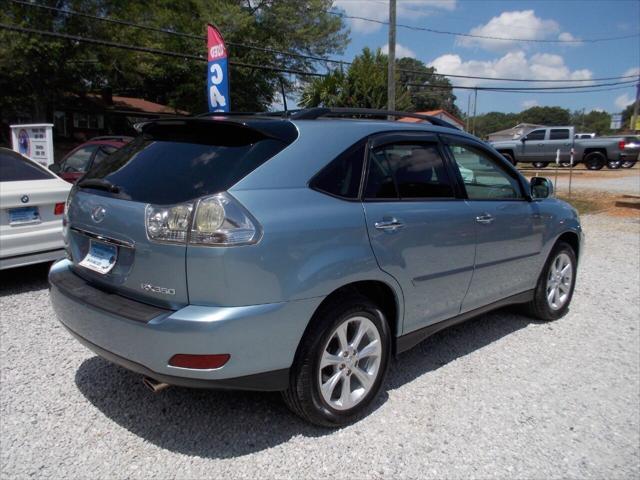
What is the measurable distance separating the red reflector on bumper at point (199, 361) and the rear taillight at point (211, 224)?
51cm

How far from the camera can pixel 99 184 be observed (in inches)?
112

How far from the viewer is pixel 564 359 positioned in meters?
3.95

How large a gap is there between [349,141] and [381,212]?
443mm

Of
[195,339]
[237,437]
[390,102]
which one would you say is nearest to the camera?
[195,339]

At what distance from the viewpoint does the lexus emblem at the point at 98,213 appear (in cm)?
269

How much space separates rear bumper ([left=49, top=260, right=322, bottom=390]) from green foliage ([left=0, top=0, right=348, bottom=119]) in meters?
26.0

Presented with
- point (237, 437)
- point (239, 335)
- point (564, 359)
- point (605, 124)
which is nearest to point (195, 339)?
point (239, 335)

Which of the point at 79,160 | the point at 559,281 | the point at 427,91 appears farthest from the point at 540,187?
the point at 427,91

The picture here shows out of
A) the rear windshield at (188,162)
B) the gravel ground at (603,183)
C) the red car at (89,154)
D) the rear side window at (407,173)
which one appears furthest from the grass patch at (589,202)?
the rear windshield at (188,162)

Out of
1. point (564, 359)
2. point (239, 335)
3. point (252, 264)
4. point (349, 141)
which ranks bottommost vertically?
point (564, 359)

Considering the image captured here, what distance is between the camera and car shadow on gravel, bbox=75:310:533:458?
2729mm

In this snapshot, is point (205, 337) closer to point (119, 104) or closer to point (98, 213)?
point (98, 213)

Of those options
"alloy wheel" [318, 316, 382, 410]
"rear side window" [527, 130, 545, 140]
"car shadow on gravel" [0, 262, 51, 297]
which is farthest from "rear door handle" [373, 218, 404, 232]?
"rear side window" [527, 130, 545, 140]

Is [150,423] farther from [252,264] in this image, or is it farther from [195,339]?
[252,264]
